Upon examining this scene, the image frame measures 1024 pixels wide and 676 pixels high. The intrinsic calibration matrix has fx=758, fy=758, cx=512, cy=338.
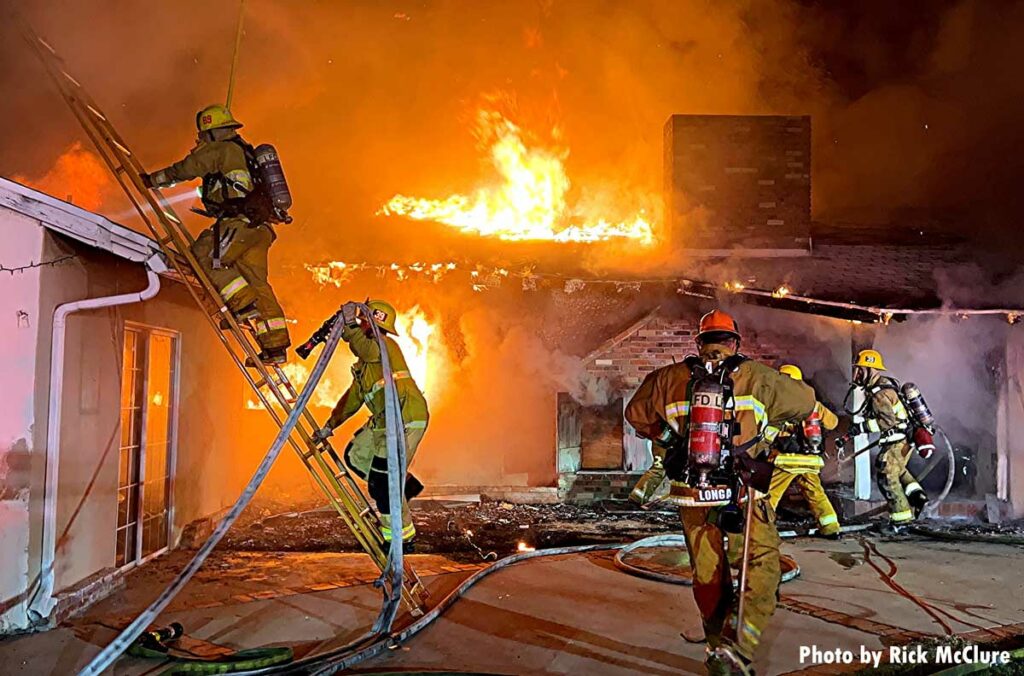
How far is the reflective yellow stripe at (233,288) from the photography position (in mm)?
5293

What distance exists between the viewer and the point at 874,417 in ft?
30.5

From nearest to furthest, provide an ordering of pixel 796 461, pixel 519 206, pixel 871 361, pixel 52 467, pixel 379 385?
pixel 52 467 < pixel 379 385 < pixel 796 461 < pixel 871 361 < pixel 519 206

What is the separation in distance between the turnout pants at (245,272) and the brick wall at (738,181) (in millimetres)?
9307

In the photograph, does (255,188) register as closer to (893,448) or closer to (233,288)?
(233,288)

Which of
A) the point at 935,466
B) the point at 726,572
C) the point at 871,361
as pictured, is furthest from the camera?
the point at 935,466

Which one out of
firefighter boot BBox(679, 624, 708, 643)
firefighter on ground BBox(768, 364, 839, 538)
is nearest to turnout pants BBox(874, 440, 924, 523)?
firefighter on ground BBox(768, 364, 839, 538)

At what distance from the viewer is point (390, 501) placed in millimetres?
4844

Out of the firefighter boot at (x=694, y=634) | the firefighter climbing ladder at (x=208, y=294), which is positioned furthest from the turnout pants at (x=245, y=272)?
the firefighter boot at (x=694, y=634)

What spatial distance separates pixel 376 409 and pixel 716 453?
258 centimetres

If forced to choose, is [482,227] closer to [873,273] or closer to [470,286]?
[470,286]

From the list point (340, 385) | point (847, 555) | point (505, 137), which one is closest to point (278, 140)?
point (505, 137)

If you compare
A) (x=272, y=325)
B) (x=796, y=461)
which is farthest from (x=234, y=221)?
(x=796, y=461)

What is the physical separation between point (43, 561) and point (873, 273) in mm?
11052

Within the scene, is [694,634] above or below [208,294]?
below
